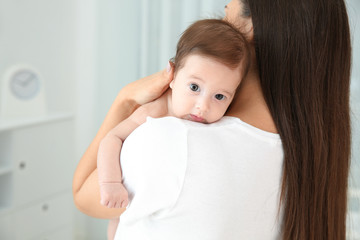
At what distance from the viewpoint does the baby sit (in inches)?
33.2

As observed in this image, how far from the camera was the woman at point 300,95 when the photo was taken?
0.86 m

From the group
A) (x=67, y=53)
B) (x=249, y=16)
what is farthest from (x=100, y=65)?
(x=249, y=16)

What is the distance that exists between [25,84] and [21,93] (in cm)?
6

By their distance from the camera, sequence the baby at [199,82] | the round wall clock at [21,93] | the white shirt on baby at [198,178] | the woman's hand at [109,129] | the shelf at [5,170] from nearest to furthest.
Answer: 1. the white shirt on baby at [198,178]
2. the baby at [199,82]
3. the woman's hand at [109,129]
4. the shelf at [5,170]
5. the round wall clock at [21,93]

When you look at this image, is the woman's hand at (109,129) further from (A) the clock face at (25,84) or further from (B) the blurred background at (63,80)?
(A) the clock face at (25,84)

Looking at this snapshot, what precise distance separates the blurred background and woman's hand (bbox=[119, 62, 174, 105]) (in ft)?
4.14

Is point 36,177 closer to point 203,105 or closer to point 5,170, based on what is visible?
point 5,170

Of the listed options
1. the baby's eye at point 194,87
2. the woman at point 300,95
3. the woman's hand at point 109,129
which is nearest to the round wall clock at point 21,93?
the woman's hand at point 109,129

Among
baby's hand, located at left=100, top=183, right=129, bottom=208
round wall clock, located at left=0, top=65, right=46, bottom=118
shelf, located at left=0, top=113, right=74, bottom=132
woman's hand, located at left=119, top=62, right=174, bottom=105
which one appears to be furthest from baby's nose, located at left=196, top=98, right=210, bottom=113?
round wall clock, located at left=0, top=65, right=46, bottom=118

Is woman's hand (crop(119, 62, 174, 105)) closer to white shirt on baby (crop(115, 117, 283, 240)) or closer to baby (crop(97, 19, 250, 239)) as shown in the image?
baby (crop(97, 19, 250, 239))

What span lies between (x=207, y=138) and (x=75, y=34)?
8.59 ft

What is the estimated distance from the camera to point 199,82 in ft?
2.97

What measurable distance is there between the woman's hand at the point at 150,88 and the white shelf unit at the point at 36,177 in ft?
4.14

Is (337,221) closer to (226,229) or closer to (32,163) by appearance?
(226,229)
